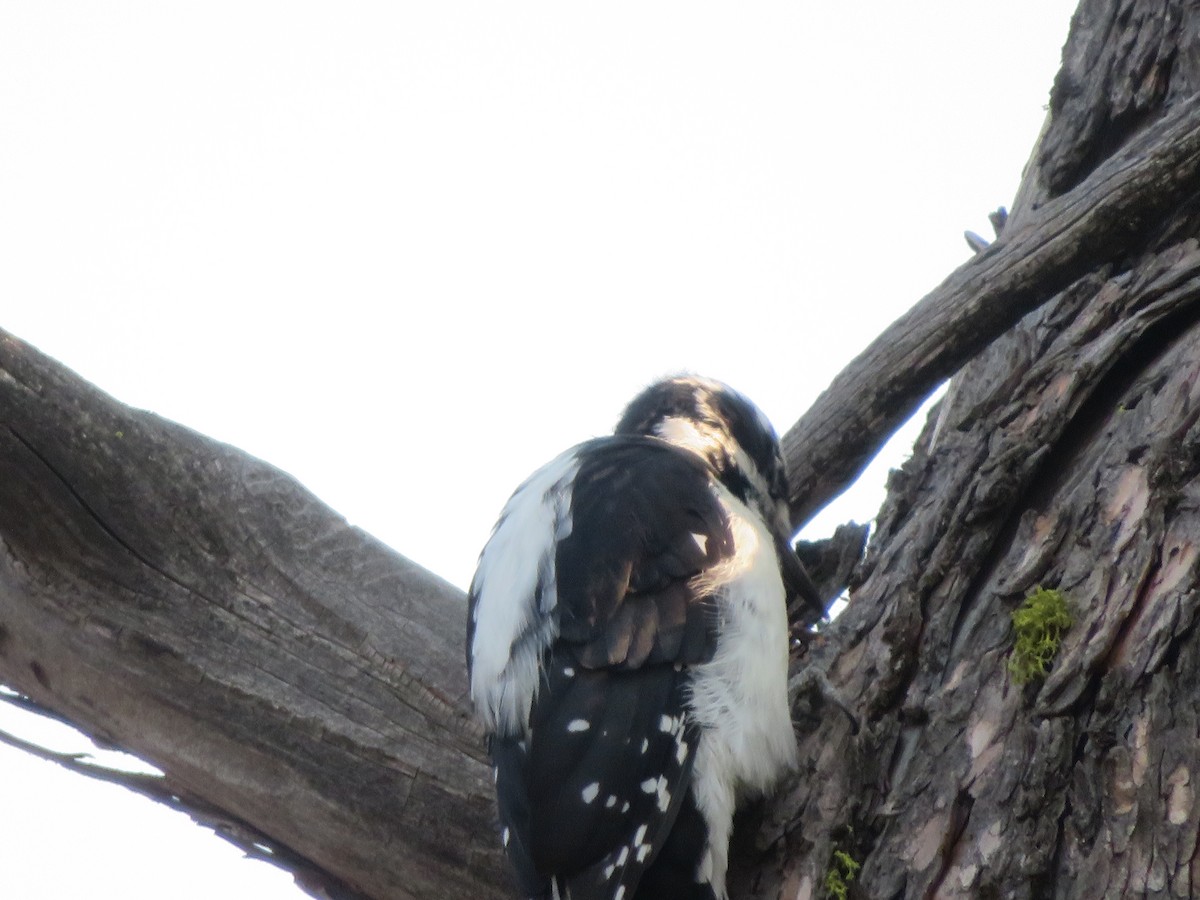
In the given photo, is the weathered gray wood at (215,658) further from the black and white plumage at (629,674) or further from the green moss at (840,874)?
the green moss at (840,874)

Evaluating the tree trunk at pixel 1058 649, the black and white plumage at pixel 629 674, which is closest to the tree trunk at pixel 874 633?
the tree trunk at pixel 1058 649

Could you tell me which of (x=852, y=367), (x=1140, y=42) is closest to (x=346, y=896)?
(x=852, y=367)

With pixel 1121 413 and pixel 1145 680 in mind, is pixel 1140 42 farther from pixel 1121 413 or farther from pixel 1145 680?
pixel 1145 680

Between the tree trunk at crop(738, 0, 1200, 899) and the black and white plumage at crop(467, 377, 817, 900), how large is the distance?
0.14 metres

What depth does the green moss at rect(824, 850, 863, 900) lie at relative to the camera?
7.23 ft

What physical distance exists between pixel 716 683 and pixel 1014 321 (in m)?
1.22

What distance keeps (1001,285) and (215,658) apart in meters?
2.01

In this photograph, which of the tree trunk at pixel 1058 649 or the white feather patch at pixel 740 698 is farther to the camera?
the white feather patch at pixel 740 698

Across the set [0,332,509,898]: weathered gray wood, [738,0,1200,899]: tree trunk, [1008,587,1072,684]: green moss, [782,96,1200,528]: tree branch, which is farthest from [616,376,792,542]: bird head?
[1008,587,1072,684]: green moss

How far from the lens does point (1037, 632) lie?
2287 mm

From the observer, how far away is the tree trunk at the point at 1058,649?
2.03 meters

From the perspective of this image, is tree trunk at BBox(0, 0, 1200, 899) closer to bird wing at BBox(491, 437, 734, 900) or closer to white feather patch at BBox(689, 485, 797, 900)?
white feather patch at BBox(689, 485, 797, 900)

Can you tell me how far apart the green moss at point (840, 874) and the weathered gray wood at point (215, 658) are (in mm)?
689

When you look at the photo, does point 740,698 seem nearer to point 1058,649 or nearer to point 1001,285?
point 1058,649
